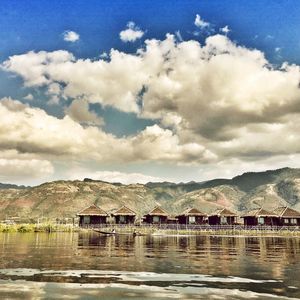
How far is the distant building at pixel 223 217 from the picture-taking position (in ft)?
337

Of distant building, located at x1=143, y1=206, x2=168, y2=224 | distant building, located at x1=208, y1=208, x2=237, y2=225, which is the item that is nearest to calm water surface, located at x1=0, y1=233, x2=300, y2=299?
distant building, located at x1=143, y1=206, x2=168, y2=224

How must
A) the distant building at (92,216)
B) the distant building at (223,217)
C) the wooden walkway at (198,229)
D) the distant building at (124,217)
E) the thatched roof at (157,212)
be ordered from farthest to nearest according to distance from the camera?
the distant building at (223,217) → the thatched roof at (157,212) → the distant building at (124,217) → the distant building at (92,216) → the wooden walkway at (198,229)

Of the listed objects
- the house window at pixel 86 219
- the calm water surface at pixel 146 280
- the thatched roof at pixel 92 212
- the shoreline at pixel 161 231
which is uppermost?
the thatched roof at pixel 92 212

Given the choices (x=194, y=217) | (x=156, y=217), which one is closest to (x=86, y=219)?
(x=156, y=217)

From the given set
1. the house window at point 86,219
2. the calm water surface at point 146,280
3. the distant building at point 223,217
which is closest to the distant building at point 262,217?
the distant building at point 223,217

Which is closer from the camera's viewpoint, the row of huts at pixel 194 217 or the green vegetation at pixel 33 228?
the green vegetation at pixel 33 228

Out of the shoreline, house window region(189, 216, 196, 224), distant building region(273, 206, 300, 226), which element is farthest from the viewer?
house window region(189, 216, 196, 224)

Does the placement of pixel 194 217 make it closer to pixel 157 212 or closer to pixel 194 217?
pixel 194 217

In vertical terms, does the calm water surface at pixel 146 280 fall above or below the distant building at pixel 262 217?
below

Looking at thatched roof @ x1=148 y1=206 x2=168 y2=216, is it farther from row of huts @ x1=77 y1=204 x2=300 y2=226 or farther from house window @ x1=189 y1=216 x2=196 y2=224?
house window @ x1=189 y1=216 x2=196 y2=224

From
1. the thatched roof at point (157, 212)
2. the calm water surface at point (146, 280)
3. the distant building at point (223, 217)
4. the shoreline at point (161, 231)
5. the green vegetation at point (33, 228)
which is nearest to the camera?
the calm water surface at point (146, 280)

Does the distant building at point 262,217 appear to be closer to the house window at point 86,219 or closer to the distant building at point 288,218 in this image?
the distant building at point 288,218

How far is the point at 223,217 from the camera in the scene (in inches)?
4139

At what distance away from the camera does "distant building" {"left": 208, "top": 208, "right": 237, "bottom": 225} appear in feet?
337
